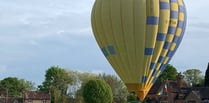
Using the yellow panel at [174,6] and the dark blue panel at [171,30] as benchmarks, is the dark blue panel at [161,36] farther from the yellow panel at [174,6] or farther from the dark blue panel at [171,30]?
the yellow panel at [174,6]

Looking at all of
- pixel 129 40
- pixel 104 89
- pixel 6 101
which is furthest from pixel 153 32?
pixel 6 101

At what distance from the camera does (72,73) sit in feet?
352

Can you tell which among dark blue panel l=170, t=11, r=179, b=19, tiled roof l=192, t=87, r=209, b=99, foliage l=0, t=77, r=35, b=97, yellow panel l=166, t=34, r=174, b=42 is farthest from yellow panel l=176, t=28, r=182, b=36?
foliage l=0, t=77, r=35, b=97

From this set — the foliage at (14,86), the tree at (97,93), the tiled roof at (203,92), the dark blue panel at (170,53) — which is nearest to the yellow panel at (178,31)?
the dark blue panel at (170,53)

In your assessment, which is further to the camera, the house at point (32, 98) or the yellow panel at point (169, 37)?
the house at point (32, 98)

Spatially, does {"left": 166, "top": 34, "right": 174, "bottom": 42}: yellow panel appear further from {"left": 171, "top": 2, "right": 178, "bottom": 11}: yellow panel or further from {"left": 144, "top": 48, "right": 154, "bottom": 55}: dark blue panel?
{"left": 171, "top": 2, "right": 178, "bottom": 11}: yellow panel

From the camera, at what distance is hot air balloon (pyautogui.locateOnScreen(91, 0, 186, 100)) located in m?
33.5

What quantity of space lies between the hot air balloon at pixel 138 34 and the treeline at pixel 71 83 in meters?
57.7

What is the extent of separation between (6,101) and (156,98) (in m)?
30.3

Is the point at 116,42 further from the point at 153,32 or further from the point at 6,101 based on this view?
the point at 6,101

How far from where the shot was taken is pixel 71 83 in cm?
10631

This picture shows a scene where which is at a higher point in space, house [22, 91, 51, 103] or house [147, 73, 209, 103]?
house [22, 91, 51, 103]

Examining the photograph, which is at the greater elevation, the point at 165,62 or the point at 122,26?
the point at 122,26

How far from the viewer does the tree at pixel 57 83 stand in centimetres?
10255
